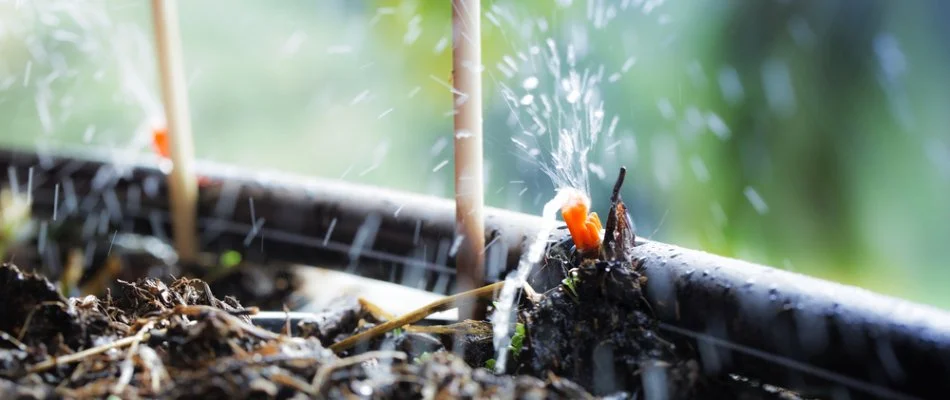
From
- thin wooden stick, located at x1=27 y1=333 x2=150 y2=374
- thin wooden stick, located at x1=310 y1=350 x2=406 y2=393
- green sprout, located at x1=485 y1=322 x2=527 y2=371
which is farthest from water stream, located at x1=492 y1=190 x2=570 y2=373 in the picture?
thin wooden stick, located at x1=27 y1=333 x2=150 y2=374

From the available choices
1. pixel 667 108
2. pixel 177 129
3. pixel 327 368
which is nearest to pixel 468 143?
pixel 327 368

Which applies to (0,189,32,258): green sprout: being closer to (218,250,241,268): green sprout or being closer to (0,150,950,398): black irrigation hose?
(0,150,950,398): black irrigation hose

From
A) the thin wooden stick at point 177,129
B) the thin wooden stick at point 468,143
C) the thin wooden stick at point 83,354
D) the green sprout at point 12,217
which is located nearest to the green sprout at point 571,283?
the thin wooden stick at point 468,143

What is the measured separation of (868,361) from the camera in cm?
71

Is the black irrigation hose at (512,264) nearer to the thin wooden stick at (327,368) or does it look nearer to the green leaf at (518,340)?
the green leaf at (518,340)

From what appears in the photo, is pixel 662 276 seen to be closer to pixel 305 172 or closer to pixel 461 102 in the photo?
pixel 461 102

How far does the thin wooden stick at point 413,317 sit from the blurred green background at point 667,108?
23 cm

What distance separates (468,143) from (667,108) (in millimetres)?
1109

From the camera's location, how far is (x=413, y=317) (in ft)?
2.79

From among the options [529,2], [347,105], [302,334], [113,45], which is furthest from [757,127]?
[113,45]

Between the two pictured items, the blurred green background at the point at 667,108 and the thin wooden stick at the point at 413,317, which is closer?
the thin wooden stick at the point at 413,317

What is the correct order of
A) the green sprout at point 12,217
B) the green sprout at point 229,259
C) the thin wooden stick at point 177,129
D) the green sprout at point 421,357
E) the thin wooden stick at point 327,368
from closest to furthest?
the thin wooden stick at point 327,368 < the green sprout at point 421,357 < the thin wooden stick at point 177,129 < the green sprout at point 229,259 < the green sprout at point 12,217

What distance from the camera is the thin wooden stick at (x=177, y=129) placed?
1.46m

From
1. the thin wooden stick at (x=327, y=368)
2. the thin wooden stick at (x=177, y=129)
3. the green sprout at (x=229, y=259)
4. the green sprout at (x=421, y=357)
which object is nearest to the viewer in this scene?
the thin wooden stick at (x=327, y=368)
